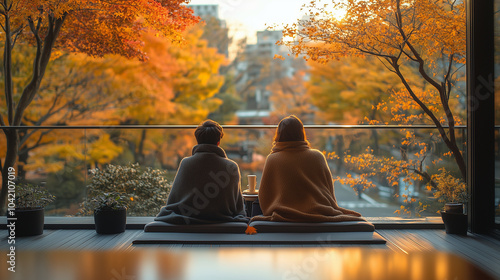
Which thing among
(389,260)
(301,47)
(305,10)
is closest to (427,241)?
(389,260)

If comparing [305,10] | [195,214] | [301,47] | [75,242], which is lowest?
[75,242]

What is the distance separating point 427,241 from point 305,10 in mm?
2896

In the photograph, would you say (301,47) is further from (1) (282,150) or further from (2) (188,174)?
(2) (188,174)

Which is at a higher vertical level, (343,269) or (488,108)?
(488,108)

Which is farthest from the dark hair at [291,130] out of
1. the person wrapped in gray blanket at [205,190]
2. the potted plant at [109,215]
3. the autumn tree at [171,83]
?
the autumn tree at [171,83]

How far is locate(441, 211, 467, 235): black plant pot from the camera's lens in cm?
398

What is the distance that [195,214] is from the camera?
373 centimetres

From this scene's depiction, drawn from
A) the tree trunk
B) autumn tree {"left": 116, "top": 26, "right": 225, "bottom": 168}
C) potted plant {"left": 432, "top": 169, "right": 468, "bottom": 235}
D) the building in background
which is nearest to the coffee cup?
potted plant {"left": 432, "top": 169, "right": 468, "bottom": 235}

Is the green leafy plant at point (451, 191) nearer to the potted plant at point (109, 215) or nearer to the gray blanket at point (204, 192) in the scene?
Result: the gray blanket at point (204, 192)

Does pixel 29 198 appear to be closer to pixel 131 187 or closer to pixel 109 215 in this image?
pixel 109 215

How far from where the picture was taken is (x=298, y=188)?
3.80 metres

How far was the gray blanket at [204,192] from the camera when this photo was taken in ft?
12.2

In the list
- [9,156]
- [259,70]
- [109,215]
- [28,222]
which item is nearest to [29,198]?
[28,222]

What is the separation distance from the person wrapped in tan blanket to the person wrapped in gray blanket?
0.91 feet
